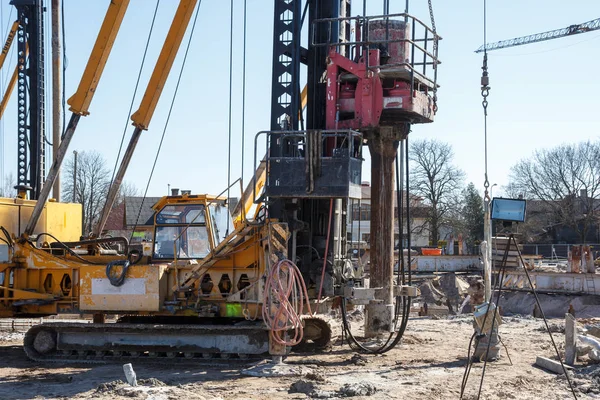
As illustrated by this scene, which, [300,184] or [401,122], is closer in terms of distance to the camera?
[300,184]

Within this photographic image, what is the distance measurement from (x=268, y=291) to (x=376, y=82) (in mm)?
3933

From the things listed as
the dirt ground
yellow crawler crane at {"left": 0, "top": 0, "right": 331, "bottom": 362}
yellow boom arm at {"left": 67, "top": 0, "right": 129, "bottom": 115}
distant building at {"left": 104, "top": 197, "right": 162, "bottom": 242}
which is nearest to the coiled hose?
yellow crawler crane at {"left": 0, "top": 0, "right": 331, "bottom": 362}

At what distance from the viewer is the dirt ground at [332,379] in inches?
406

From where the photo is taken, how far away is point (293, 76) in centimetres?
1390

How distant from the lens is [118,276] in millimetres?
13273

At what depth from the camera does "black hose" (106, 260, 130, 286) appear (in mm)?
13219

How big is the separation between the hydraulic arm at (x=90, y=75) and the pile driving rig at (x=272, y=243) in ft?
0.07

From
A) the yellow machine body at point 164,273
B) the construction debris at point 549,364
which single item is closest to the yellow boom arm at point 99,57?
the yellow machine body at point 164,273

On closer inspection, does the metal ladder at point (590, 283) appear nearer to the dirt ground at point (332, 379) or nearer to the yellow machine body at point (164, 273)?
the dirt ground at point (332, 379)

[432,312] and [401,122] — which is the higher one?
[401,122]

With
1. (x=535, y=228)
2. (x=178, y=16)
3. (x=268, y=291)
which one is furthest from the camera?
(x=535, y=228)

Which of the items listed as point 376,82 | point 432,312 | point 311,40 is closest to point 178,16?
point 311,40

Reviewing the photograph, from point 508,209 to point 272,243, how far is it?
374 cm

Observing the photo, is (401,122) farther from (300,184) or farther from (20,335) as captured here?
(20,335)
